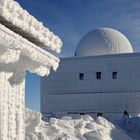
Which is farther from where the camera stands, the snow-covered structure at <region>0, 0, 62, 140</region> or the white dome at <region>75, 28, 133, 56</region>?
the white dome at <region>75, 28, 133, 56</region>

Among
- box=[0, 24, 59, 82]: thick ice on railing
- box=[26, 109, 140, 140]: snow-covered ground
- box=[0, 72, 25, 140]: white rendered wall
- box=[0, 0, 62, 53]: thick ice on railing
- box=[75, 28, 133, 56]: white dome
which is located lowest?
box=[26, 109, 140, 140]: snow-covered ground

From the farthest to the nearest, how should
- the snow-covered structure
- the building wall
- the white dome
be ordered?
the white dome
the building wall
the snow-covered structure

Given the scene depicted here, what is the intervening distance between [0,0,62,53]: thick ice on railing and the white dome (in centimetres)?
2448

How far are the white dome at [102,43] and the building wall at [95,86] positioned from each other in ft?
4.78

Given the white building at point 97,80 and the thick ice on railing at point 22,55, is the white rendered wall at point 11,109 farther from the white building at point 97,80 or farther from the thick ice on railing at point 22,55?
the white building at point 97,80

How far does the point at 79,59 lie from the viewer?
92.0ft

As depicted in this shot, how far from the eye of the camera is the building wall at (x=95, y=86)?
26719 millimetres

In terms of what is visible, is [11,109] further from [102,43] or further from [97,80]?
[102,43]

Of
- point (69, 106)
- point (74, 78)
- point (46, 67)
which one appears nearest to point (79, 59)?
point (74, 78)

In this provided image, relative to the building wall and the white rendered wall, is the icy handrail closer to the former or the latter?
the white rendered wall

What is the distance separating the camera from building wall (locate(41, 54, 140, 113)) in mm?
26719

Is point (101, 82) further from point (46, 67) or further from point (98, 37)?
point (46, 67)

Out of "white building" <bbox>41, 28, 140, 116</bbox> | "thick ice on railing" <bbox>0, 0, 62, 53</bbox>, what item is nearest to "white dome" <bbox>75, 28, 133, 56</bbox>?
"white building" <bbox>41, 28, 140, 116</bbox>

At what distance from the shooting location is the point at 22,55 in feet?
13.0
